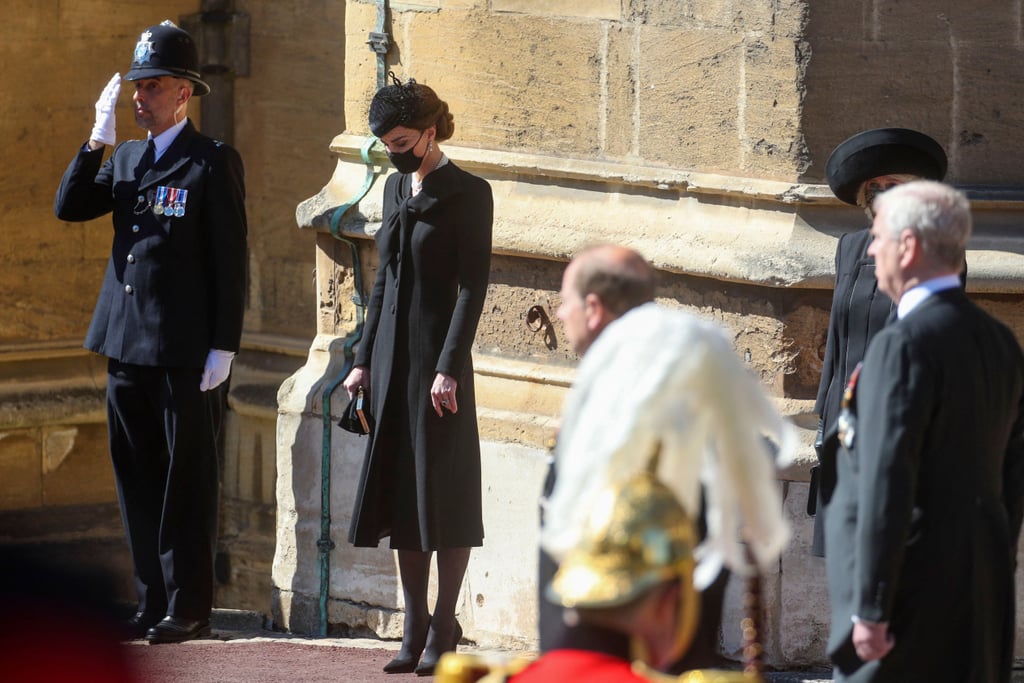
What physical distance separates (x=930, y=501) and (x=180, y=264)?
10.0ft

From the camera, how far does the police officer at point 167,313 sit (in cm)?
633

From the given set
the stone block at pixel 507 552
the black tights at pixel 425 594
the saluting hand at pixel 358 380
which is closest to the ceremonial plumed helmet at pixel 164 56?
the saluting hand at pixel 358 380

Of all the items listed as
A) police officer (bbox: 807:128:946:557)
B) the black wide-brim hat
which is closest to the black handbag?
police officer (bbox: 807:128:946:557)

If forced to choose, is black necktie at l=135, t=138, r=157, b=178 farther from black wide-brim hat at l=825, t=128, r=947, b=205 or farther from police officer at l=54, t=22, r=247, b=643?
black wide-brim hat at l=825, t=128, r=947, b=205

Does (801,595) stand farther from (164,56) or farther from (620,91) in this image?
(164,56)

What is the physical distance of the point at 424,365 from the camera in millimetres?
5855

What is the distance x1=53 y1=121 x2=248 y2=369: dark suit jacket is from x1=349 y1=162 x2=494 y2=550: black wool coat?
0.65m

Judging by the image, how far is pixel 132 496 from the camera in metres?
6.52

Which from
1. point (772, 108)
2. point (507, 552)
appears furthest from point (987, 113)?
point (507, 552)

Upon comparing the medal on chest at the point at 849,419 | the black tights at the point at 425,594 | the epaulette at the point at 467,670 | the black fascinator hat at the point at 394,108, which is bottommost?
the black tights at the point at 425,594

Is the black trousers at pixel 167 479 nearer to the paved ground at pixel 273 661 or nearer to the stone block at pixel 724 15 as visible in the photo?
the paved ground at pixel 273 661

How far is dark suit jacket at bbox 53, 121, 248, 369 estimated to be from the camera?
249 inches

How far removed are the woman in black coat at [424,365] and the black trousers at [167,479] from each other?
742mm

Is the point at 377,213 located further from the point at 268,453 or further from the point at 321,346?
the point at 268,453
